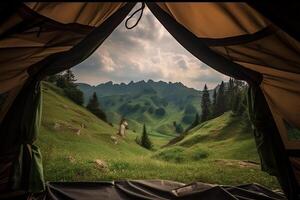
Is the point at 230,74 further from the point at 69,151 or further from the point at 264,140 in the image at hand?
the point at 69,151

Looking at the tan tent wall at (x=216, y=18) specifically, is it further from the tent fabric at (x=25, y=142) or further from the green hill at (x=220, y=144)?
the green hill at (x=220, y=144)

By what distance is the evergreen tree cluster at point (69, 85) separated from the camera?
12.3m

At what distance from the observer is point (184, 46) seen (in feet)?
10.5

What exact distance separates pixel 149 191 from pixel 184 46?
184cm

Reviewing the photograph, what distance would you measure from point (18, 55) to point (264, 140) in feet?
8.38

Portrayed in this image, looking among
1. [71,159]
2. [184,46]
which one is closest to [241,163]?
[71,159]

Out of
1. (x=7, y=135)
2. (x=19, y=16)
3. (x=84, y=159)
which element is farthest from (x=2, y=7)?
(x=84, y=159)

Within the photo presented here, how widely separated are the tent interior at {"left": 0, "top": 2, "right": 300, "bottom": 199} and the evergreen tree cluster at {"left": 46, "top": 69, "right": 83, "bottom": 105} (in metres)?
9.37

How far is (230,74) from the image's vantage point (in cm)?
318

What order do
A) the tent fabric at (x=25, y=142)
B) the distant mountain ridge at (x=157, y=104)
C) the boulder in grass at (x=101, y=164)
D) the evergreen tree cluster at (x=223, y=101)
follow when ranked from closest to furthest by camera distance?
the tent fabric at (x=25, y=142) → the boulder in grass at (x=101, y=164) → the evergreen tree cluster at (x=223, y=101) → the distant mountain ridge at (x=157, y=104)

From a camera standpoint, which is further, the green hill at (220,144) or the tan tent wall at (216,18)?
the green hill at (220,144)

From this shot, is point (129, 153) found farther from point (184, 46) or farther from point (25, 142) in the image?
point (184, 46)

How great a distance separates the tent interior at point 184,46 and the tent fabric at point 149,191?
5 centimetres

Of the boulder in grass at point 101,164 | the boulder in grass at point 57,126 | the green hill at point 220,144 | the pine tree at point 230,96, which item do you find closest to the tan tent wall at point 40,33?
the boulder in grass at point 101,164
